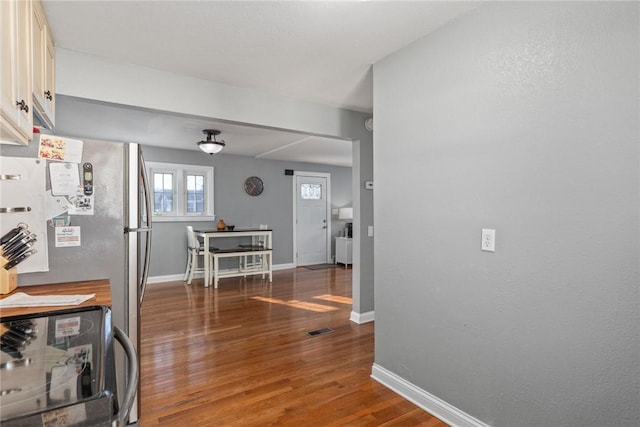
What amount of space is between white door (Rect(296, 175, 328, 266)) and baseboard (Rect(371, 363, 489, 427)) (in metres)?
5.04

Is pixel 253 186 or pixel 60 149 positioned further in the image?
pixel 253 186

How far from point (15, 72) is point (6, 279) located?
93 centimetres

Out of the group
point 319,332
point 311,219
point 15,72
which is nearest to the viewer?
point 15,72

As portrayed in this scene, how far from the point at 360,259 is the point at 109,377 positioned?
3.08 metres

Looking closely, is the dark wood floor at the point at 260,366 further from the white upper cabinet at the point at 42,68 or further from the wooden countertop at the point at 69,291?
the white upper cabinet at the point at 42,68

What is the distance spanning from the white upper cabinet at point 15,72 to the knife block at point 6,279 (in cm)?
60

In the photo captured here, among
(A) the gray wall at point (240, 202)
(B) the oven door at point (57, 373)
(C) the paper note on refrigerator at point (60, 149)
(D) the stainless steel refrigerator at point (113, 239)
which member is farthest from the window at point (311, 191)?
(B) the oven door at point (57, 373)

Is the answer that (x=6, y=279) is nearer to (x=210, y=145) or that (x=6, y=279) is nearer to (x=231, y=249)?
(x=210, y=145)

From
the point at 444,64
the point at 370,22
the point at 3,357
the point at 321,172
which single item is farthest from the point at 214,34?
the point at 321,172

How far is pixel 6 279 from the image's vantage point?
5.08 feet

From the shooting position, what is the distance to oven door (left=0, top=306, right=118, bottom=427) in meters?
0.59

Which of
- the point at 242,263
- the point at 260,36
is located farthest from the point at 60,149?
the point at 242,263

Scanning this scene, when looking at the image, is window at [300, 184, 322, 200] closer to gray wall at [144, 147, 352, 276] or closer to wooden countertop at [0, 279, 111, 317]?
gray wall at [144, 147, 352, 276]

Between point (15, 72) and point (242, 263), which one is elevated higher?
point (15, 72)
